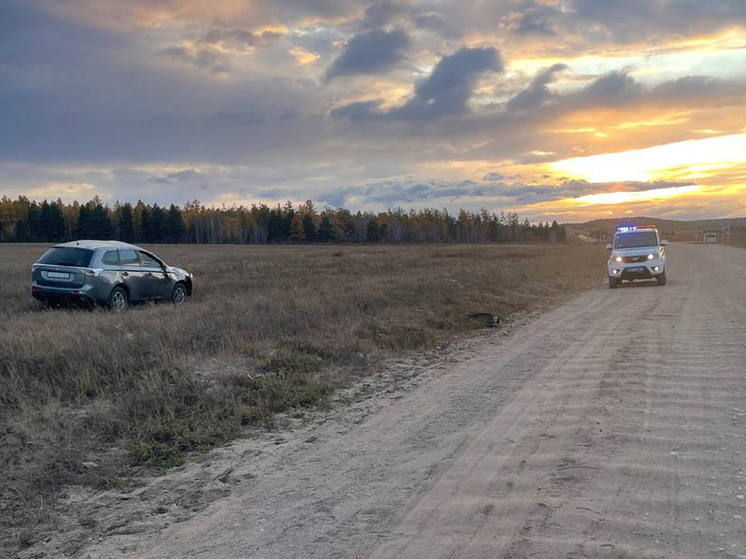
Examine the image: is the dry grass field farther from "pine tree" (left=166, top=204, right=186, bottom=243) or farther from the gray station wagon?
"pine tree" (left=166, top=204, right=186, bottom=243)

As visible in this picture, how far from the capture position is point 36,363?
8125 millimetres

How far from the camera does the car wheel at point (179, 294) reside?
1723 cm

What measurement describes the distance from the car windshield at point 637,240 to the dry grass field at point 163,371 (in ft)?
34.0

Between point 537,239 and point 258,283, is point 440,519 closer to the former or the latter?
point 258,283

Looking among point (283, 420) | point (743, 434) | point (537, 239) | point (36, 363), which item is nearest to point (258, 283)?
point (36, 363)

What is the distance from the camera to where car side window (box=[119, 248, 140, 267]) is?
15.6m

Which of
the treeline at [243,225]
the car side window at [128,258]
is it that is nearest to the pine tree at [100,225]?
the treeline at [243,225]

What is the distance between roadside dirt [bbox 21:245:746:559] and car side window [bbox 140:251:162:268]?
10.2m

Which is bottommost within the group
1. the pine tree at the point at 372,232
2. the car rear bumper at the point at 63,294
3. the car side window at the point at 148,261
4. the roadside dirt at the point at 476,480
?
the roadside dirt at the point at 476,480

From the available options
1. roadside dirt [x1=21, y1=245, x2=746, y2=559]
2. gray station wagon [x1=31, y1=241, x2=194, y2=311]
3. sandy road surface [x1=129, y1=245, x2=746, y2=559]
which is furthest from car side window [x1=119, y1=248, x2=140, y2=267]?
sandy road surface [x1=129, y1=245, x2=746, y2=559]

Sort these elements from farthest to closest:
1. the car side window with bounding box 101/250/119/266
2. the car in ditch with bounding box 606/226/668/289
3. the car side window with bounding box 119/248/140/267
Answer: the car in ditch with bounding box 606/226/668/289, the car side window with bounding box 119/248/140/267, the car side window with bounding box 101/250/119/266

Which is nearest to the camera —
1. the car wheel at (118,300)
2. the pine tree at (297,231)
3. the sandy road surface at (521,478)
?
the sandy road surface at (521,478)

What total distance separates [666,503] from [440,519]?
1538mm

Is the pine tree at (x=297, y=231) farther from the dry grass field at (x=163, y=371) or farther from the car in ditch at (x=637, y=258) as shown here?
the dry grass field at (x=163, y=371)
